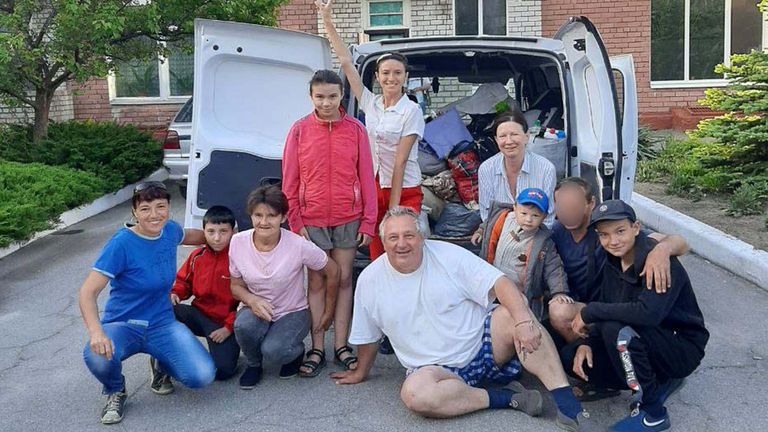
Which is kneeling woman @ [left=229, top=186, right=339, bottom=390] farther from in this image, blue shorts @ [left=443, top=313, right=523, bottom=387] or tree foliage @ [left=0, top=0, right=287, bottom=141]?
tree foliage @ [left=0, top=0, right=287, bottom=141]

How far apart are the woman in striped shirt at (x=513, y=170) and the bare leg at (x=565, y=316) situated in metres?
0.80

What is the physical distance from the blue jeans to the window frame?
12.3 m

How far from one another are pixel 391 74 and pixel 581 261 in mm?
1556

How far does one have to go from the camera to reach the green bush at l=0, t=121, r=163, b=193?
11.9 metres

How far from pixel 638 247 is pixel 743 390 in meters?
1.19

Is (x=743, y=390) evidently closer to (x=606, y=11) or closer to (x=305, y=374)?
(x=305, y=374)

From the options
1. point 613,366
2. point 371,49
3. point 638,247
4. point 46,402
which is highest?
point 371,49

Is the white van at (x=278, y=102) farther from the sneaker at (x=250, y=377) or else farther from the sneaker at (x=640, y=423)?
the sneaker at (x=640, y=423)

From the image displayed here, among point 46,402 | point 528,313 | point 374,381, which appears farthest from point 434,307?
point 46,402

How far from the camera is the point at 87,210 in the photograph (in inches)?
430

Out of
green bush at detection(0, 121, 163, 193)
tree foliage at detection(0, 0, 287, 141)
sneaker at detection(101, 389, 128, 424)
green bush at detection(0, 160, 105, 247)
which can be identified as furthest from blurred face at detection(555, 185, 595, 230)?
green bush at detection(0, 121, 163, 193)

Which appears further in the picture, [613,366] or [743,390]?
[743,390]

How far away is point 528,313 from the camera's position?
4020 millimetres

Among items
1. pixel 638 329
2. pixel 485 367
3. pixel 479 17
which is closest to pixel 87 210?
pixel 485 367
